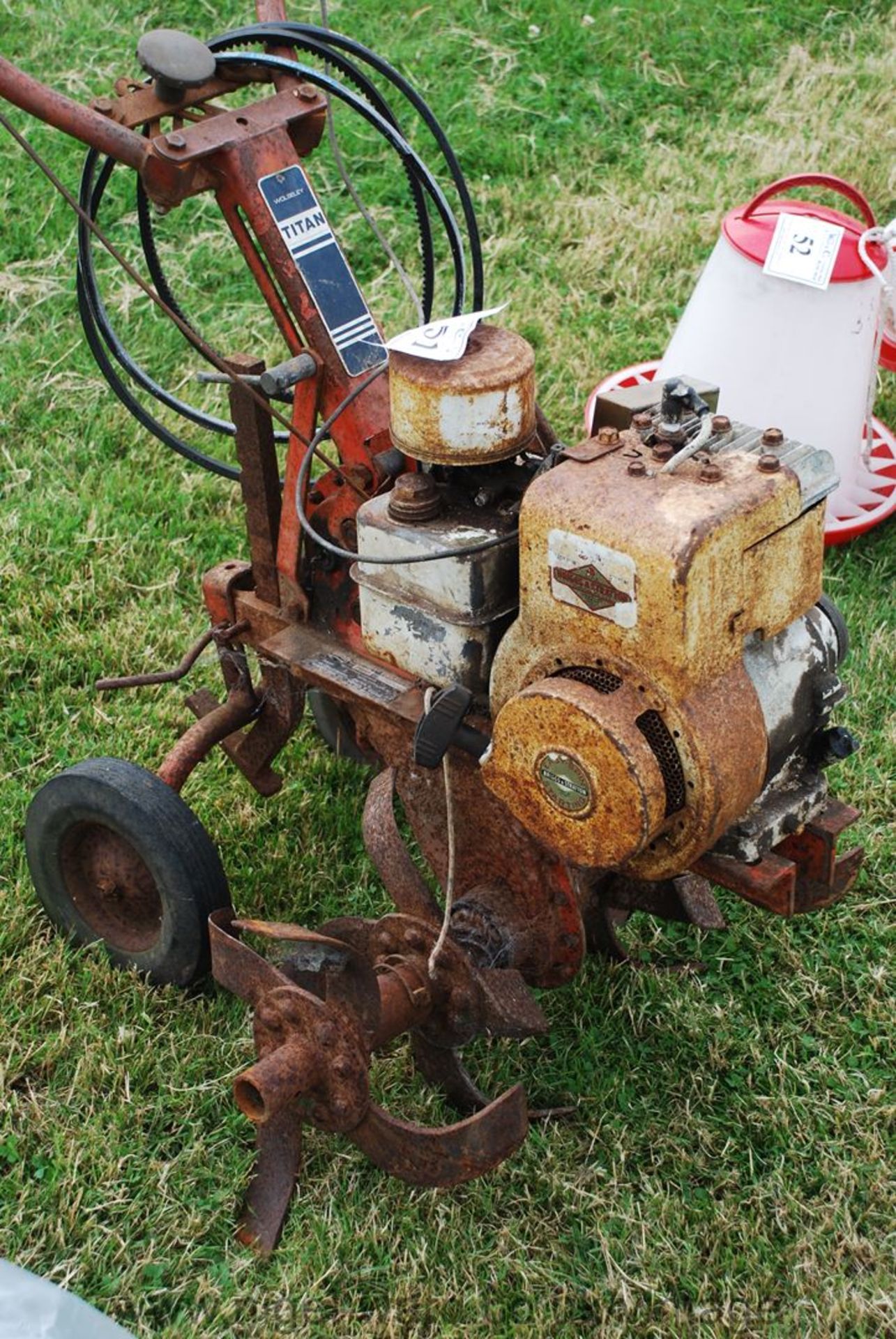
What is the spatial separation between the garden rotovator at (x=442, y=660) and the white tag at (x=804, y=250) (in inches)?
43.3

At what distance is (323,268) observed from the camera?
8.30ft

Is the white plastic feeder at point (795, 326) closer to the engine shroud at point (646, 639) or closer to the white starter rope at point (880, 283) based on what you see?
the white starter rope at point (880, 283)

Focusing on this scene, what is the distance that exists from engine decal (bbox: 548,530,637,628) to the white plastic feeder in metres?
1.74

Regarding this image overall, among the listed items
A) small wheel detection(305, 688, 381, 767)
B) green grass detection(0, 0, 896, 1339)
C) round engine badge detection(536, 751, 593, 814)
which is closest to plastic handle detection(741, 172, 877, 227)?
green grass detection(0, 0, 896, 1339)

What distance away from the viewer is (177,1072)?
2.60m

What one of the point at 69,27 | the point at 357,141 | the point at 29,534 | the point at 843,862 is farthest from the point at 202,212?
the point at 843,862

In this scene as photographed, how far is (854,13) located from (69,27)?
3.12m

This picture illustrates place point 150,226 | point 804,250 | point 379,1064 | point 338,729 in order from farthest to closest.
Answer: point 804,250 → point 338,729 → point 150,226 → point 379,1064

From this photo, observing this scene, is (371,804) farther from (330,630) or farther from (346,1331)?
(346,1331)

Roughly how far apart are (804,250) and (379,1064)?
2154 millimetres

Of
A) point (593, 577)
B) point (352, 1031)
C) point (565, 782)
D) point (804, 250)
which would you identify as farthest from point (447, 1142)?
point (804, 250)

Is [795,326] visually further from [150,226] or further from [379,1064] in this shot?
[379,1064]

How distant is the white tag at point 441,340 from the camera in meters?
2.14

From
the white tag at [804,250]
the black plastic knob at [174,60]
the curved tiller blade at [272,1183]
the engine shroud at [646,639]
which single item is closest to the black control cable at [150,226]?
the black plastic knob at [174,60]
